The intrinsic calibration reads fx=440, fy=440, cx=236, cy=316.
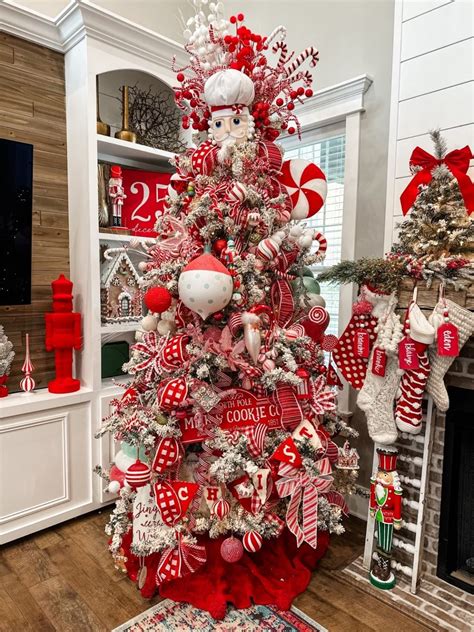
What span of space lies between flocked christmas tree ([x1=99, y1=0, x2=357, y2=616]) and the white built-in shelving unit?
1.73ft

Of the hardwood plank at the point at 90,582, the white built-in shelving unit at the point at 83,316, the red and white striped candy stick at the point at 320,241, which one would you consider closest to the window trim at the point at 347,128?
the red and white striped candy stick at the point at 320,241

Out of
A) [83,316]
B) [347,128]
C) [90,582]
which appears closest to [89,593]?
[90,582]

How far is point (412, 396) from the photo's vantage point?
167 centimetres

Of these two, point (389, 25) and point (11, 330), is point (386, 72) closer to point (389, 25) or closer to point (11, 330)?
point (389, 25)

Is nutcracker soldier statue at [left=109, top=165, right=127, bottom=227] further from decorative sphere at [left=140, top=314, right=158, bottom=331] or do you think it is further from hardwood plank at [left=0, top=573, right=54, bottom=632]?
hardwood plank at [left=0, top=573, right=54, bottom=632]

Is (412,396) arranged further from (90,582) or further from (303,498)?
(90,582)

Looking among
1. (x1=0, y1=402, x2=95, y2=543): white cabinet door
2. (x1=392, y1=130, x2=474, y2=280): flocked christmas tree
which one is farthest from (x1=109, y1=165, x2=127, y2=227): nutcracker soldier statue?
(x1=392, y1=130, x2=474, y2=280): flocked christmas tree

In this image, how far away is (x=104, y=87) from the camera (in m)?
2.61

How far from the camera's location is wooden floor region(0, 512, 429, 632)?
5.27 ft

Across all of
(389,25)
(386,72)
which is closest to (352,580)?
(386,72)

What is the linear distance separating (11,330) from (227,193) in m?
1.42

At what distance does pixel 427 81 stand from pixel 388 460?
160 cm

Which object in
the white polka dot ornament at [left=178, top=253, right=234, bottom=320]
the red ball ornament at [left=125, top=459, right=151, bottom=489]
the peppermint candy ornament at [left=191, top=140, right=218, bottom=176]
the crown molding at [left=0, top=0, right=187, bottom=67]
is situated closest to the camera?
the white polka dot ornament at [left=178, top=253, right=234, bottom=320]

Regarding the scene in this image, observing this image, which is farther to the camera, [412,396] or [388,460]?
[388,460]
